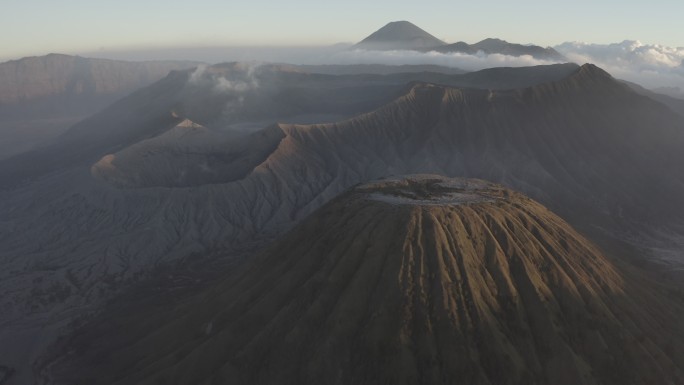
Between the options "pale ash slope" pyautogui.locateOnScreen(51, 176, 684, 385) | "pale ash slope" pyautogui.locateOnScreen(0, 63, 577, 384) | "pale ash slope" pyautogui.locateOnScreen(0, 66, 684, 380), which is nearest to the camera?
"pale ash slope" pyautogui.locateOnScreen(51, 176, 684, 385)

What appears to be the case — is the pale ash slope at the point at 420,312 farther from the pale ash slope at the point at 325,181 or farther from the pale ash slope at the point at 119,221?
the pale ash slope at the point at 325,181

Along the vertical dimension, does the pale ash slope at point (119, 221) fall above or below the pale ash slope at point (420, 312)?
below

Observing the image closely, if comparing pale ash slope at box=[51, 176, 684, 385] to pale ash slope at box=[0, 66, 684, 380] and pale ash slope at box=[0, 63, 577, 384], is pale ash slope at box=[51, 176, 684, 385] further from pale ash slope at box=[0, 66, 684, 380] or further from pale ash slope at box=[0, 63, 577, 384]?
pale ash slope at box=[0, 66, 684, 380]

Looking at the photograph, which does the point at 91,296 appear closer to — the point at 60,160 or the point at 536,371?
the point at 536,371

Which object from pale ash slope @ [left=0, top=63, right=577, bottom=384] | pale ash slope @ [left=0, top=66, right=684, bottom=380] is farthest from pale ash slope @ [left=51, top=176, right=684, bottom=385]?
pale ash slope @ [left=0, top=66, right=684, bottom=380]

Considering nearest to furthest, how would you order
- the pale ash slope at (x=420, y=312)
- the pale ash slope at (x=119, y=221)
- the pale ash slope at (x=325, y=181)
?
1. the pale ash slope at (x=420, y=312)
2. the pale ash slope at (x=119, y=221)
3. the pale ash slope at (x=325, y=181)

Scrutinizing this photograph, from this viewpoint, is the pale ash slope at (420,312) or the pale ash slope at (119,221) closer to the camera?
the pale ash slope at (420,312)

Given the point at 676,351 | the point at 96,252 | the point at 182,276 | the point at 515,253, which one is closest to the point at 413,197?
the point at 515,253

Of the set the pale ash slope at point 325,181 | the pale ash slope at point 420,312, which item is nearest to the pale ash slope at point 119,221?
the pale ash slope at point 325,181
